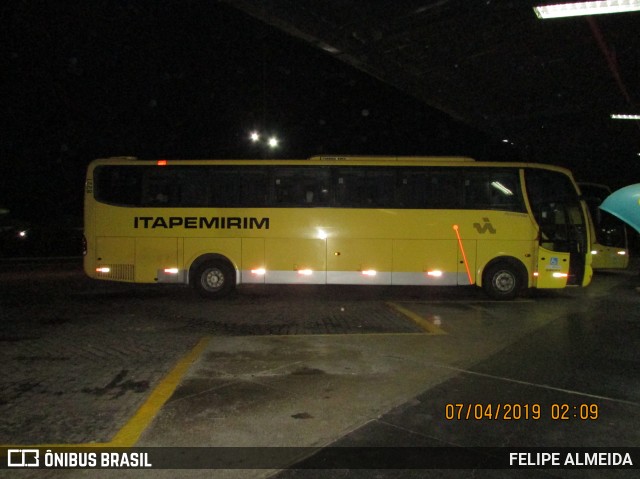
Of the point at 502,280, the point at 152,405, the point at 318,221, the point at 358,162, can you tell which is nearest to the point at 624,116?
the point at 502,280

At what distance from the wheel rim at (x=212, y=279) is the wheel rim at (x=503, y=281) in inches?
281

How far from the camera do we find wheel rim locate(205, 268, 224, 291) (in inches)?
550

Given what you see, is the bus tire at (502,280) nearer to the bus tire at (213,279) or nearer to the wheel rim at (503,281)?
the wheel rim at (503,281)

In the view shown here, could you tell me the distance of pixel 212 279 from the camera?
13992 mm

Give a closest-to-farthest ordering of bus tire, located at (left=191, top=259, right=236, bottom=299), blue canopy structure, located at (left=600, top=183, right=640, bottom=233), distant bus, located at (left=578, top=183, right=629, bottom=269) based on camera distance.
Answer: blue canopy structure, located at (left=600, top=183, right=640, bottom=233) < bus tire, located at (left=191, top=259, right=236, bottom=299) < distant bus, located at (left=578, top=183, right=629, bottom=269)

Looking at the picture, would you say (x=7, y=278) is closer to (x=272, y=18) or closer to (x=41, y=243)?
(x=41, y=243)

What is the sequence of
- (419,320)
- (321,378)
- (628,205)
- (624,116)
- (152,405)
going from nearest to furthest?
(628,205) → (152,405) → (321,378) → (419,320) → (624,116)

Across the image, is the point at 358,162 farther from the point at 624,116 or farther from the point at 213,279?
the point at 624,116

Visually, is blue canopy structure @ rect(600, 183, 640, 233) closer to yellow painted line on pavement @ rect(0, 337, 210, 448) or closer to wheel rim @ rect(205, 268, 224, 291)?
yellow painted line on pavement @ rect(0, 337, 210, 448)

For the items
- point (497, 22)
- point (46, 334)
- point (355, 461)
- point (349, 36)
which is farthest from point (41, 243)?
point (355, 461)

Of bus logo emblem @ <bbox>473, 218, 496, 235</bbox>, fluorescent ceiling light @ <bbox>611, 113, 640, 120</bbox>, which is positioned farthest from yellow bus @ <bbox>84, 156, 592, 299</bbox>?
fluorescent ceiling light @ <bbox>611, 113, 640, 120</bbox>

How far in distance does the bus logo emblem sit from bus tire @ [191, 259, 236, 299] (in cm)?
642

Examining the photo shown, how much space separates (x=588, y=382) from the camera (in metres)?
6.42

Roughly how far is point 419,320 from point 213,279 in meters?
5.88
